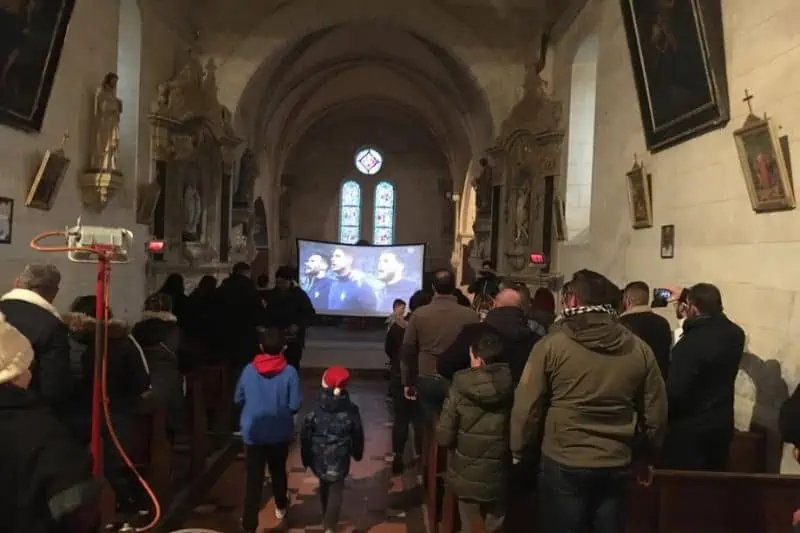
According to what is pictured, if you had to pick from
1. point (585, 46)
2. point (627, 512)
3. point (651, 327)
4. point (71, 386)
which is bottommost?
point (627, 512)

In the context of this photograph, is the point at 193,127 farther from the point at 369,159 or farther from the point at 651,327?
the point at 369,159

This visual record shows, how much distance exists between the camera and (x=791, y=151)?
15.3 ft

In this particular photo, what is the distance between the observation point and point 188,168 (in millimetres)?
10617

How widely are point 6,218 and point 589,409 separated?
524 cm

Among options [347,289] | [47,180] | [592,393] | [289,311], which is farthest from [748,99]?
[347,289]

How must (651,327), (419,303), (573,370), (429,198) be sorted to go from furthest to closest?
(429,198), (419,303), (651,327), (573,370)

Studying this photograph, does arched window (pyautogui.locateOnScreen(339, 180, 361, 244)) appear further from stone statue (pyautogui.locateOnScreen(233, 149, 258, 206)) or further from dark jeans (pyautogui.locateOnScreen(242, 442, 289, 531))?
dark jeans (pyautogui.locateOnScreen(242, 442, 289, 531))

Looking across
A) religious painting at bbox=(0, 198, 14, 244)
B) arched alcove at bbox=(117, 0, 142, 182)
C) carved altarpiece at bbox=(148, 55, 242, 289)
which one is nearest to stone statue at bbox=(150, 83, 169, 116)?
carved altarpiece at bbox=(148, 55, 242, 289)

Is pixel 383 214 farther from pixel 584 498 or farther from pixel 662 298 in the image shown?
pixel 584 498

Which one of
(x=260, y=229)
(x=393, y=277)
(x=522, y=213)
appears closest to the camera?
(x=522, y=213)

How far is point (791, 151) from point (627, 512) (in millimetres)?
2514

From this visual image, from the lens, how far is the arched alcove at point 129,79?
9469mm

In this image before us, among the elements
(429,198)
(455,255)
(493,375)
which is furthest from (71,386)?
(429,198)

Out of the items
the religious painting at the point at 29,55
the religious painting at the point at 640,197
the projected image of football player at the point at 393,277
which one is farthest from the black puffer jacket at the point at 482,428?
the projected image of football player at the point at 393,277
